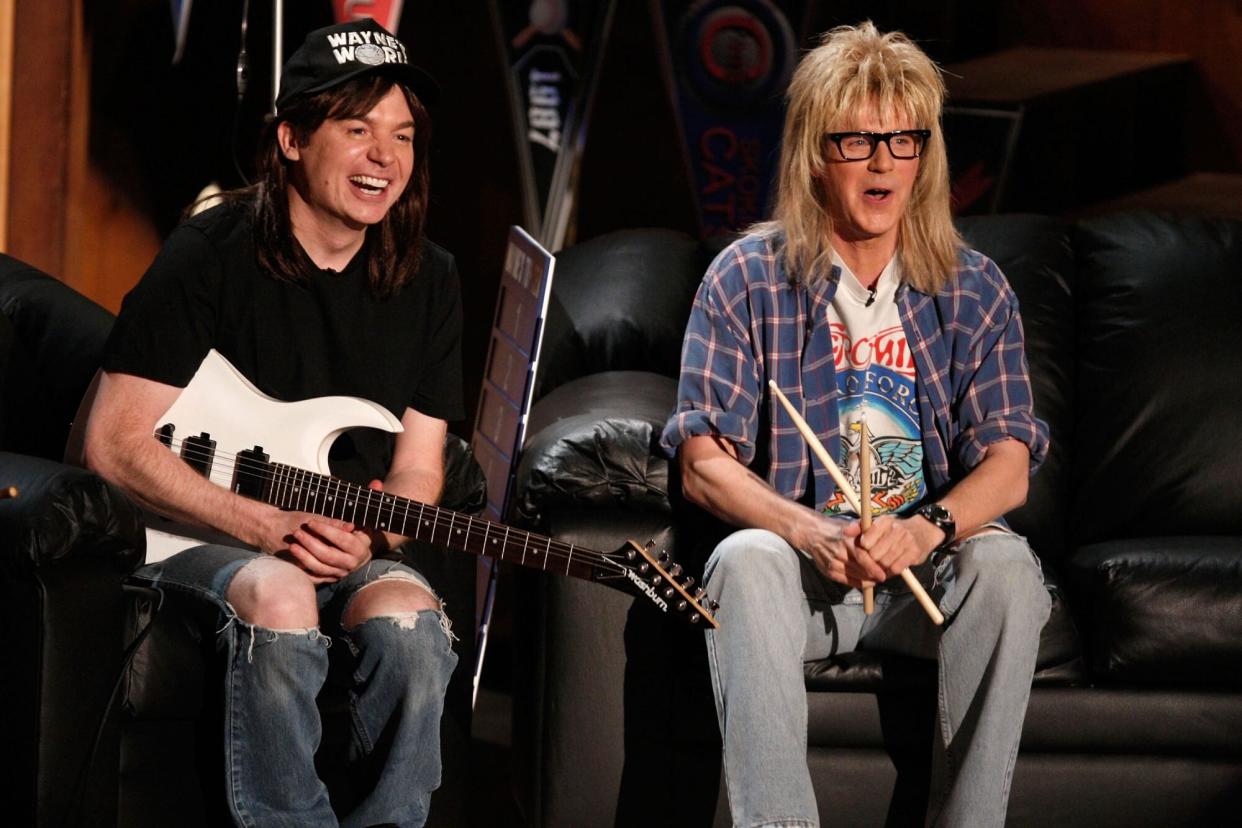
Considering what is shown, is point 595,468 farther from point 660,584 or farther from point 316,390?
point 316,390

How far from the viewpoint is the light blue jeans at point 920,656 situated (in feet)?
7.23

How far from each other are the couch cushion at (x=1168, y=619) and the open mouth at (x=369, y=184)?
4.42 feet

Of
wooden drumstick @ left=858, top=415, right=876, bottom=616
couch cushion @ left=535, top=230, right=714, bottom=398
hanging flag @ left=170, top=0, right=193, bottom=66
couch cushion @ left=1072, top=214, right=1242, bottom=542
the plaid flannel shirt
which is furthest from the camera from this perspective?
hanging flag @ left=170, top=0, right=193, bottom=66

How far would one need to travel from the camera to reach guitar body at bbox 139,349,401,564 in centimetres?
230

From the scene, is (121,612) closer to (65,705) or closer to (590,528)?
(65,705)

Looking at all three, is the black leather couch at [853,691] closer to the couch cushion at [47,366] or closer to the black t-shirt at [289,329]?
the black t-shirt at [289,329]

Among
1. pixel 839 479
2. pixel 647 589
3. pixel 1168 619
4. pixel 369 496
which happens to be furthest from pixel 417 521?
pixel 1168 619

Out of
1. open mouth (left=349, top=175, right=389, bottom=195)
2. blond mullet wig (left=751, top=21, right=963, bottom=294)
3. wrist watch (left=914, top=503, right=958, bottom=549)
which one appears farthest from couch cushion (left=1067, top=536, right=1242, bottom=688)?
open mouth (left=349, top=175, right=389, bottom=195)

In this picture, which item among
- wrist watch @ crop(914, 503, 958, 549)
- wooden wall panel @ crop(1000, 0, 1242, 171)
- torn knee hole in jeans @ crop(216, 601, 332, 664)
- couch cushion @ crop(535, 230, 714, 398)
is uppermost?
wooden wall panel @ crop(1000, 0, 1242, 171)

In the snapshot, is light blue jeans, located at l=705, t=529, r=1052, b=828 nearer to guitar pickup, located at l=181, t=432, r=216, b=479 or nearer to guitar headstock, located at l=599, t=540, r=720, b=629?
guitar headstock, located at l=599, t=540, r=720, b=629

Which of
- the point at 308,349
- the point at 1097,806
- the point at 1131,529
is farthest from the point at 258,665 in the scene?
the point at 1131,529

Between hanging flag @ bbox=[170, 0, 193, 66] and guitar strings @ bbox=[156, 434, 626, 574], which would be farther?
hanging flag @ bbox=[170, 0, 193, 66]

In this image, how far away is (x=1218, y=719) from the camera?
246 centimetres

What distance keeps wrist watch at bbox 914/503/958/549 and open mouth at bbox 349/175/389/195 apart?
3.28ft
